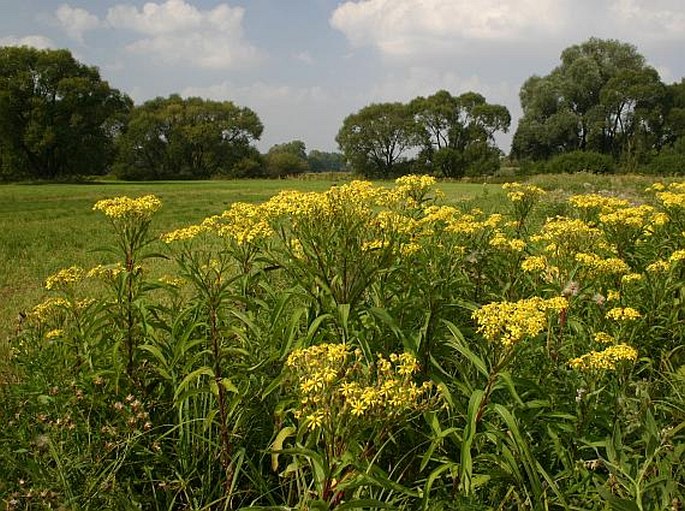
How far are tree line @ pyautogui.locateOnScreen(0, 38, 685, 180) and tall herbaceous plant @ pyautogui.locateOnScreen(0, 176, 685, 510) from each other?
4317 cm

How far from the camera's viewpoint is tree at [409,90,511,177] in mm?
64375

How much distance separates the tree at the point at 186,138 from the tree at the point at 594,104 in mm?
33313

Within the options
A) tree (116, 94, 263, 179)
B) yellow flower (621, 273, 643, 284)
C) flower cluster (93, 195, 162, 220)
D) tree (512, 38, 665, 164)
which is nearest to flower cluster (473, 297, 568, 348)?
yellow flower (621, 273, 643, 284)

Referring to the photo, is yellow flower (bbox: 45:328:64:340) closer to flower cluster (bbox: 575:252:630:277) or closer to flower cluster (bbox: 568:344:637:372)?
flower cluster (bbox: 568:344:637:372)

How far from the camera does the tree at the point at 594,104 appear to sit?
54188 millimetres

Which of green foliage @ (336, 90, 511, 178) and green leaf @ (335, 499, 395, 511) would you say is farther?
green foliage @ (336, 90, 511, 178)

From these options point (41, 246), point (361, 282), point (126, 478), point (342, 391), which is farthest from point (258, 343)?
point (41, 246)

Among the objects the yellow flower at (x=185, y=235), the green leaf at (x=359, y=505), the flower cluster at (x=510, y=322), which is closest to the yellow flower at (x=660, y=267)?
the flower cluster at (x=510, y=322)

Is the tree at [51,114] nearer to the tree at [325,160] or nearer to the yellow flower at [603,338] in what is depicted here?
the yellow flower at [603,338]

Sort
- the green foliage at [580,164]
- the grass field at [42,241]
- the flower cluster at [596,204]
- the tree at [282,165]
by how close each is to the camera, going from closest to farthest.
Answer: the flower cluster at [596,204]
the grass field at [42,241]
the green foliage at [580,164]
the tree at [282,165]

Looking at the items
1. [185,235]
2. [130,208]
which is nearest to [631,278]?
[185,235]

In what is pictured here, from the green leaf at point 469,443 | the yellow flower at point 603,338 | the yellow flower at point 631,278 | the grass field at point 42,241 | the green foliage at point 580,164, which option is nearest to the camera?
the green leaf at point 469,443

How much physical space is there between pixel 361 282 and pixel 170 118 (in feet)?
224

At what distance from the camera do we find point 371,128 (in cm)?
6638
